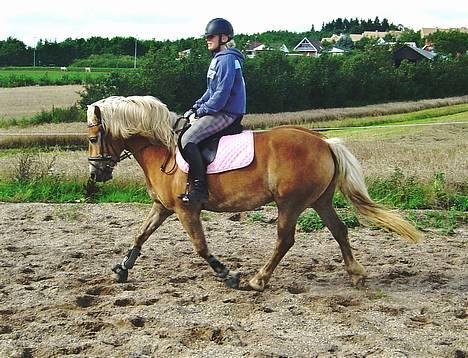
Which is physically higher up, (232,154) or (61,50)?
(61,50)

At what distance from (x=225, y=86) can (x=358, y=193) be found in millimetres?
1598

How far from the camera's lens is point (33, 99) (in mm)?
37375

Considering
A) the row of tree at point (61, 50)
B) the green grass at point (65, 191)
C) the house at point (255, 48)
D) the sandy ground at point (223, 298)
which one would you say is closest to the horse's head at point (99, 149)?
the sandy ground at point (223, 298)

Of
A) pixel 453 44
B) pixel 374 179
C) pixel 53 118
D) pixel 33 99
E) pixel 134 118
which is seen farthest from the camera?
pixel 453 44

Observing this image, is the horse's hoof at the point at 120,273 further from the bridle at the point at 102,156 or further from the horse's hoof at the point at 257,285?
the horse's hoof at the point at 257,285

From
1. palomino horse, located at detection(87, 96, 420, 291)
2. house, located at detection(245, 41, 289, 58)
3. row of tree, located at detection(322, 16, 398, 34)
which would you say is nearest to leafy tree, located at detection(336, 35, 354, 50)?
house, located at detection(245, 41, 289, 58)

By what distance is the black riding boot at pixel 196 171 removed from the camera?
5820 mm

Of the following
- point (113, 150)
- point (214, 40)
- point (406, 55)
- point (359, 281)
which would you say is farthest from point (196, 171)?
point (406, 55)

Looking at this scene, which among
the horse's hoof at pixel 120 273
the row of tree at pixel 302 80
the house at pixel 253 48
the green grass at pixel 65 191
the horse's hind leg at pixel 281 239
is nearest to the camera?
the horse's hind leg at pixel 281 239

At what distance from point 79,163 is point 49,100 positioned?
2408cm

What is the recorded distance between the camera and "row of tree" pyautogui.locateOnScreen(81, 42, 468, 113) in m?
26.5

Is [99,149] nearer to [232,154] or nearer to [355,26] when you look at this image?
[232,154]

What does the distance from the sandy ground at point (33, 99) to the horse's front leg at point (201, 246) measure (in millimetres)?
24599

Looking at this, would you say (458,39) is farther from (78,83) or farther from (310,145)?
(310,145)
